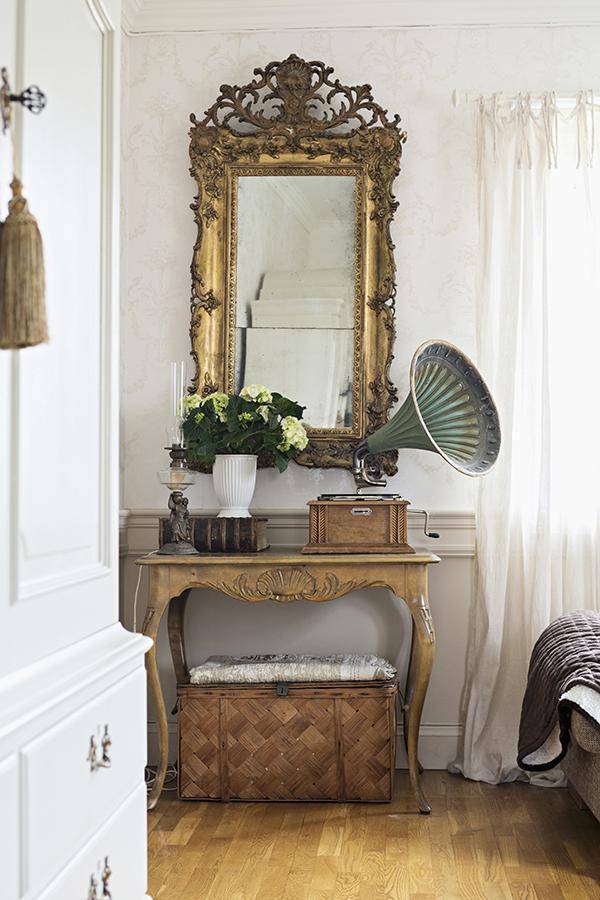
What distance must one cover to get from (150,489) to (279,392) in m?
0.60

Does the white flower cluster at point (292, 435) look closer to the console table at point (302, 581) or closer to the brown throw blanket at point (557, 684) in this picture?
the console table at point (302, 581)

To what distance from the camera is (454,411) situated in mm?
3488

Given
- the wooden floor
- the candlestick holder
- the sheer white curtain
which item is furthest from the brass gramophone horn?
the wooden floor

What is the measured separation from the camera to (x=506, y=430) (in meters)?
3.63

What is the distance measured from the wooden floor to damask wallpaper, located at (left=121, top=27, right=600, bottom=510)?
1064 mm

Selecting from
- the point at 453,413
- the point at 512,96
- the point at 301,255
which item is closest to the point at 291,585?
the point at 453,413

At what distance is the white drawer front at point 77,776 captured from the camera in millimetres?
1358

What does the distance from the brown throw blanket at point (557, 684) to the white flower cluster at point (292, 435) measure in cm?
101

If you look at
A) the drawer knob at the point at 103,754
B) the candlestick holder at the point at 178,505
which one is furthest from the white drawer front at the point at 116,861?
the candlestick holder at the point at 178,505

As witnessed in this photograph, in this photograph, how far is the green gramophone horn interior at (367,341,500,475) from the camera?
344 centimetres

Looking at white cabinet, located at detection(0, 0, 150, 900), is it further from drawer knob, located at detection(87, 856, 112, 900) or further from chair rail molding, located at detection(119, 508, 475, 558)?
chair rail molding, located at detection(119, 508, 475, 558)

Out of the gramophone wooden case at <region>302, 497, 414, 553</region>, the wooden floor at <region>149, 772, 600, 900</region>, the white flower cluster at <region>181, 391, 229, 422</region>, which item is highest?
the white flower cluster at <region>181, 391, 229, 422</region>

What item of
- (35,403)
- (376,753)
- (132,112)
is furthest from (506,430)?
(35,403)

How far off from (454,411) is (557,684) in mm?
1041
